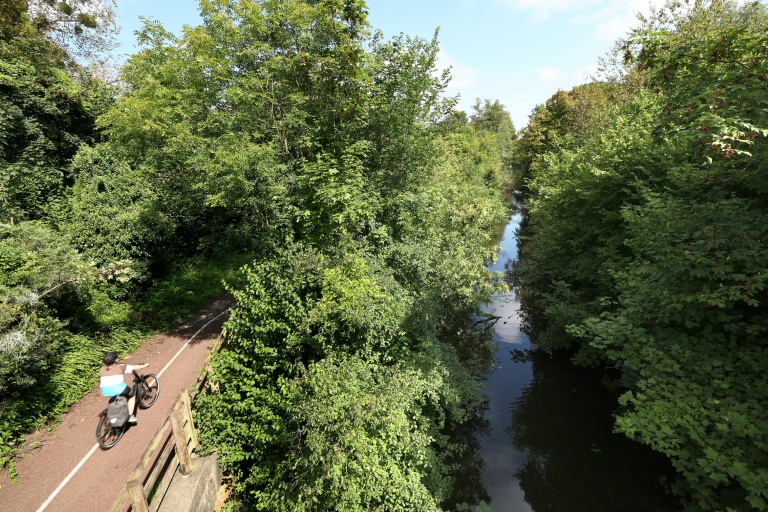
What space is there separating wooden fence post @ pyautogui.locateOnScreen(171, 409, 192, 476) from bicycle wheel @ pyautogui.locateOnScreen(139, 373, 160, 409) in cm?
362

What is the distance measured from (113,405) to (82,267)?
523 cm

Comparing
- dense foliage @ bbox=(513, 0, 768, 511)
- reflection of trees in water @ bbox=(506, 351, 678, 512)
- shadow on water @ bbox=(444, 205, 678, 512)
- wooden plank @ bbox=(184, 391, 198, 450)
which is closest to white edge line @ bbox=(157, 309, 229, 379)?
wooden plank @ bbox=(184, 391, 198, 450)

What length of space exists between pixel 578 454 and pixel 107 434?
1467 cm

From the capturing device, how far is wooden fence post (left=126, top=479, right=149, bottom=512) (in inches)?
176

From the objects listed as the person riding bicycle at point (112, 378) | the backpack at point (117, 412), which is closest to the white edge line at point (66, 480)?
the backpack at point (117, 412)

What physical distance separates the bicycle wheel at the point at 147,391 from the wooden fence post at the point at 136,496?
209 inches

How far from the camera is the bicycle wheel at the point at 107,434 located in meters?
7.80

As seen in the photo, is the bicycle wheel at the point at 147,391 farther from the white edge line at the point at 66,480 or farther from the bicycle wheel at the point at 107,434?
the white edge line at the point at 66,480

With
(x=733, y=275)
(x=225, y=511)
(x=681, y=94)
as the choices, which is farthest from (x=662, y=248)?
(x=225, y=511)

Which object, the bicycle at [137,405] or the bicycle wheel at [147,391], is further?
the bicycle wheel at [147,391]

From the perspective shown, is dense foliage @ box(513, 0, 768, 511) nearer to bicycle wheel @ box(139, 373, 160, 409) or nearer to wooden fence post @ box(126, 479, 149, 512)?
wooden fence post @ box(126, 479, 149, 512)

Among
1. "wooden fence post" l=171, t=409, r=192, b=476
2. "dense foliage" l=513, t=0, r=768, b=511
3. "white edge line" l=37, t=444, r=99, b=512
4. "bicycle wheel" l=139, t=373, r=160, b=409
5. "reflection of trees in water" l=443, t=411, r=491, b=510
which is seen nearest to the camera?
"dense foliage" l=513, t=0, r=768, b=511

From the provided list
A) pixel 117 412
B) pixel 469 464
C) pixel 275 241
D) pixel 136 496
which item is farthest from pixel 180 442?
pixel 469 464

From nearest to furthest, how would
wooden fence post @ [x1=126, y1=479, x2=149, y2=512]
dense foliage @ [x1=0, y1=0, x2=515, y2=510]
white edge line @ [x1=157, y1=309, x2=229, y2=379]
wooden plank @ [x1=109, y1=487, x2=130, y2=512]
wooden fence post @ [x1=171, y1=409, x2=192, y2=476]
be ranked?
wooden plank @ [x1=109, y1=487, x2=130, y2=512]
wooden fence post @ [x1=126, y1=479, x2=149, y2=512]
wooden fence post @ [x1=171, y1=409, x2=192, y2=476]
dense foliage @ [x1=0, y1=0, x2=515, y2=510]
white edge line @ [x1=157, y1=309, x2=229, y2=379]
